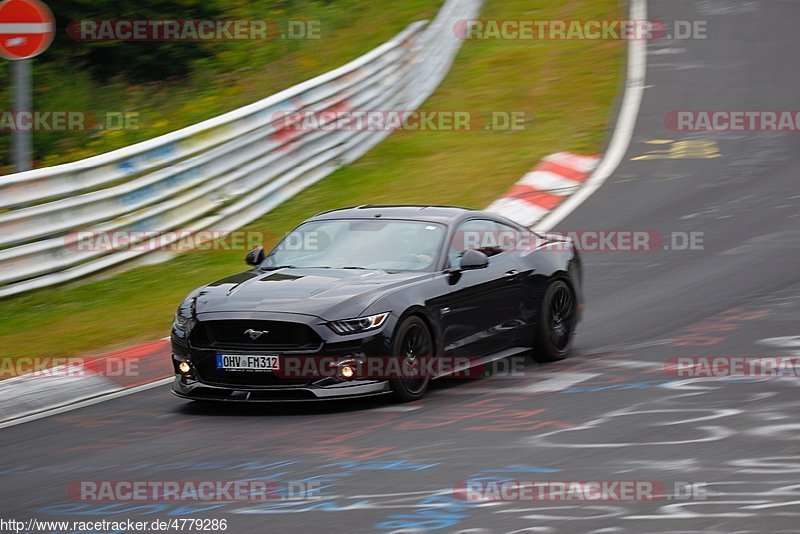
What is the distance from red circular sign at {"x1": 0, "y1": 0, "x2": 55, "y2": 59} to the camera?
12234 mm

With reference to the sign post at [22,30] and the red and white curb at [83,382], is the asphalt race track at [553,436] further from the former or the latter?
the sign post at [22,30]

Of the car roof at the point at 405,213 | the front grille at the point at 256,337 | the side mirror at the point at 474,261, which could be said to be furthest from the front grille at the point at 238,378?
the car roof at the point at 405,213

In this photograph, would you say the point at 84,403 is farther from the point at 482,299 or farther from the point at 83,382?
the point at 482,299

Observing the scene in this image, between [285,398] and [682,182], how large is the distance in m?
9.83

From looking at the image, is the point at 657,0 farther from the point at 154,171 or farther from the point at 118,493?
the point at 118,493

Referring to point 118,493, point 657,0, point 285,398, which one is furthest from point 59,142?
point 657,0

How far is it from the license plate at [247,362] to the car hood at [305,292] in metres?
0.33

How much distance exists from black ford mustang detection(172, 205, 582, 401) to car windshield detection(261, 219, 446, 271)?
1 cm

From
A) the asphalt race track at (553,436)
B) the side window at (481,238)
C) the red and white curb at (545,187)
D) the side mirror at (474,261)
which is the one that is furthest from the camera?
the red and white curb at (545,187)

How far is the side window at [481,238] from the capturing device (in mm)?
10164

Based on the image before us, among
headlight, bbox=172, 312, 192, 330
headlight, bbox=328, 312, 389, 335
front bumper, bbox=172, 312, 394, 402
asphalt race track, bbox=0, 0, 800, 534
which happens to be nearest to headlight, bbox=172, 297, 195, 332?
headlight, bbox=172, 312, 192, 330

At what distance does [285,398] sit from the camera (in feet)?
29.2

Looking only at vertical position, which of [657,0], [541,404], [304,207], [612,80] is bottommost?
[541,404]

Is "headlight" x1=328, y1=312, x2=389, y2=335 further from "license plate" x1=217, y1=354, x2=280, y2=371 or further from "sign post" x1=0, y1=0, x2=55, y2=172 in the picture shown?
"sign post" x1=0, y1=0, x2=55, y2=172
